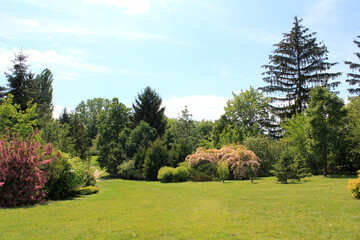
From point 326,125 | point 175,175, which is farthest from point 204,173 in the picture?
point 326,125

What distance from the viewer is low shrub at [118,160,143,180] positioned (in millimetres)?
30612

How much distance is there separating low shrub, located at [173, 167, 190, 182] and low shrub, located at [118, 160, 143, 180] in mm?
7665

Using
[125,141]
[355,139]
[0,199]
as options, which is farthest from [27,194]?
[125,141]

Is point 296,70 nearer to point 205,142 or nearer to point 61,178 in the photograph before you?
point 205,142

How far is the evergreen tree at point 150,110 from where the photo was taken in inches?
1633

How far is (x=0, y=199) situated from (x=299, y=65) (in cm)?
3964

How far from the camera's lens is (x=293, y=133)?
24.3 metres

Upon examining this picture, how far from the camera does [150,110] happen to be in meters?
41.8

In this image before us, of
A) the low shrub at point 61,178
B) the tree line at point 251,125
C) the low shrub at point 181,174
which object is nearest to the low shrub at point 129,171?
the tree line at point 251,125

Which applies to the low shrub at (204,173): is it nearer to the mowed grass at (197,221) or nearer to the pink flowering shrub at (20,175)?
the mowed grass at (197,221)

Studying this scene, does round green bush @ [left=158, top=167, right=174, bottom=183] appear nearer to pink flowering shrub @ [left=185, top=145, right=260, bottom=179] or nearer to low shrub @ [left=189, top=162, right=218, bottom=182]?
low shrub @ [left=189, top=162, right=218, bottom=182]

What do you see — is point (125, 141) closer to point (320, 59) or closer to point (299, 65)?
point (299, 65)

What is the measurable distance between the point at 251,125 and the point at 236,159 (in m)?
19.1

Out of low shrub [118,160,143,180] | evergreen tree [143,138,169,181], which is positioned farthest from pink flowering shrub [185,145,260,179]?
low shrub [118,160,143,180]
